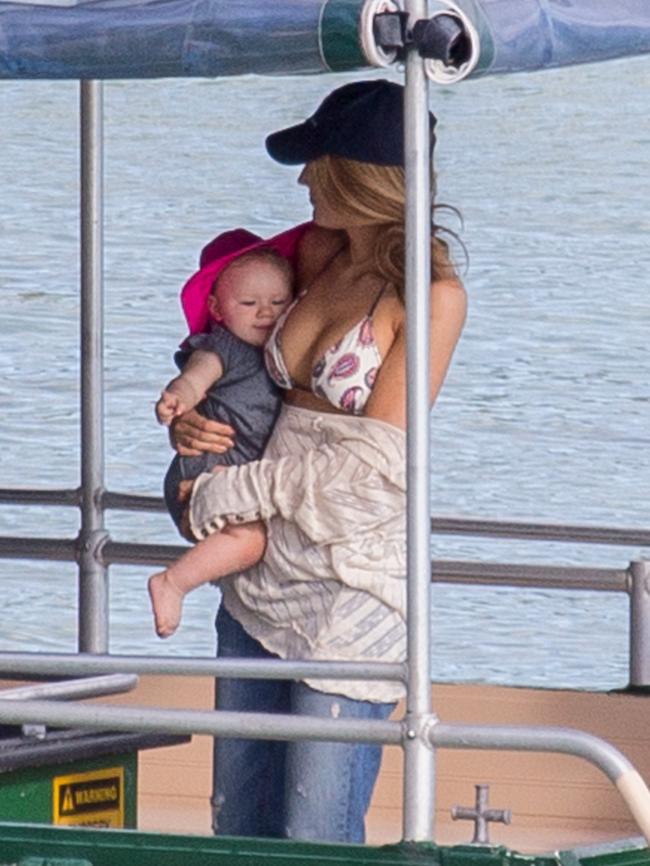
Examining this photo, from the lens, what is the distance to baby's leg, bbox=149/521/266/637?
4.25 meters

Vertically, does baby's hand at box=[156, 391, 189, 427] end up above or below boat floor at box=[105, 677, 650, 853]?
above

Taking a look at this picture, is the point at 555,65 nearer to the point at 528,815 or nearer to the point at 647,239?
the point at 528,815

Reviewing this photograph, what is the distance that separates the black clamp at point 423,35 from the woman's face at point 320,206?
0.68 m

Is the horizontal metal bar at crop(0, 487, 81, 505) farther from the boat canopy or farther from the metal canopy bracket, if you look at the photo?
the metal canopy bracket

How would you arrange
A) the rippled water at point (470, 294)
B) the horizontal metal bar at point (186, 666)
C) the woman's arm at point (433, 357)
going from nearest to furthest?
the horizontal metal bar at point (186, 666) → the woman's arm at point (433, 357) → the rippled water at point (470, 294)

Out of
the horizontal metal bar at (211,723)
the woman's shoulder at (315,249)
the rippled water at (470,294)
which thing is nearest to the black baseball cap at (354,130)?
the woman's shoulder at (315,249)

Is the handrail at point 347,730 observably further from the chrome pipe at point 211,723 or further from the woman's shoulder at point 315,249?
the woman's shoulder at point 315,249

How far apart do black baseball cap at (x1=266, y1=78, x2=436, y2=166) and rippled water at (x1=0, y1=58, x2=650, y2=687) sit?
788cm

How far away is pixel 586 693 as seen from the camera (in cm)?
582

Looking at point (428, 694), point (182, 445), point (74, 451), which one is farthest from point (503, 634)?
point (428, 694)

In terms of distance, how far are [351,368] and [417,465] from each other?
625 mm

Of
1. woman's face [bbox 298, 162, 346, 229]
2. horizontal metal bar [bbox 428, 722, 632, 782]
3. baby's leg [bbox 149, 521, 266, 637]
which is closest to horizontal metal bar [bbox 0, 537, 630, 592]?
baby's leg [bbox 149, 521, 266, 637]

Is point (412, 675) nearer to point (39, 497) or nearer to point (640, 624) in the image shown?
point (640, 624)

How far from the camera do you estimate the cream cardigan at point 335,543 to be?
4117 millimetres
